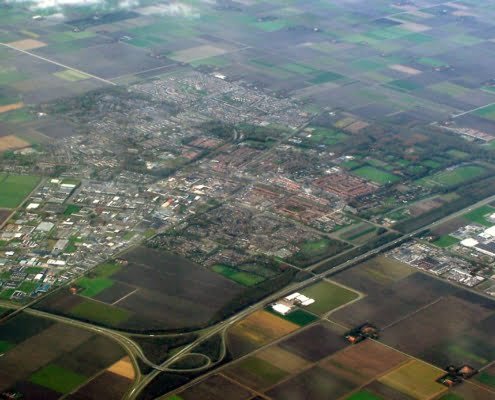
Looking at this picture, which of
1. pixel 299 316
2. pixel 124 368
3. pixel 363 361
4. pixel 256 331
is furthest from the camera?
pixel 299 316

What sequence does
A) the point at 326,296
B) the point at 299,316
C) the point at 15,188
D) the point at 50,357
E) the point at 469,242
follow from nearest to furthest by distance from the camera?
the point at 50,357
the point at 299,316
the point at 326,296
the point at 469,242
the point at 15,188

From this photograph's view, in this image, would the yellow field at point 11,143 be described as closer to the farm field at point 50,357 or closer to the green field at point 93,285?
the green field at point 93,285

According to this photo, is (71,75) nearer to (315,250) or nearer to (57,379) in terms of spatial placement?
(315,250)

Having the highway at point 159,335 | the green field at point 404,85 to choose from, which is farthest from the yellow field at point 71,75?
the highway at point 159,335

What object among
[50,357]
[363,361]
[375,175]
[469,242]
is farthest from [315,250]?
[50,357]

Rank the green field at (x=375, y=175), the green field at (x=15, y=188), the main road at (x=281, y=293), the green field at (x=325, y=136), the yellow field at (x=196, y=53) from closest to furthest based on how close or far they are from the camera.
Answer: the main road at (x=281, y=293) < the green field at (x=15, y=188) < the green field at (x=375, y=175) < the green field at (x=325, y=136) < the yellow field at (x=196, y=53)

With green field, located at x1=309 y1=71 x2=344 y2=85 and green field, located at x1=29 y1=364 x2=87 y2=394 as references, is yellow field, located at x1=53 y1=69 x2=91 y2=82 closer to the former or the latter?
green field, located at x1=309 y1=71 x2=344 y2=85

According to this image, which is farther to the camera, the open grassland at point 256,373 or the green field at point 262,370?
the green field at point 262,370
